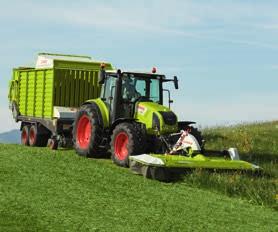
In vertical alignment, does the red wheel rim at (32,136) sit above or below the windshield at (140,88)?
below

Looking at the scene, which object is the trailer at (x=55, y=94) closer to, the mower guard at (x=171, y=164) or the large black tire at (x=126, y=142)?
the large black tire at (x=126, y=142)

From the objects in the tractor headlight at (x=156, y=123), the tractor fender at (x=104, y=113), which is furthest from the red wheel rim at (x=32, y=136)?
the tractor headlight at (x=156, y=123)

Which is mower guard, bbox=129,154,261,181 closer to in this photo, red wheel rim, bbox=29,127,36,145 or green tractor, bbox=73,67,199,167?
green tractor, bbox=73,67,199,167

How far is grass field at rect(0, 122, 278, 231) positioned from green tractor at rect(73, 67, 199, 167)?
2.02ft

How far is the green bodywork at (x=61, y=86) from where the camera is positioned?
57.7 ft

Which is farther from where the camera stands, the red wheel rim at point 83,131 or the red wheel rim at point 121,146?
the red wheel rim at point 83,131

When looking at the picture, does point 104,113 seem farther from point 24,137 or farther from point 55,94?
point 24,137

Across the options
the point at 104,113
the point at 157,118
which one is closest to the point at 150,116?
the point at 157,118

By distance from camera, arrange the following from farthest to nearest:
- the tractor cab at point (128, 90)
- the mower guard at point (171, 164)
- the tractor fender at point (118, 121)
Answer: the tractor cab at point (128, 90), the tractor fender at point (118, 121), the mower guard at point (171, 164)

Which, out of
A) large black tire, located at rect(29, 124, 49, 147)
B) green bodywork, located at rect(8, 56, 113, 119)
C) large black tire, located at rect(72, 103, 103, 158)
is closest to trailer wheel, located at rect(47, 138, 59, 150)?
green bodywork, located at rect(8, 56, 113, 119)

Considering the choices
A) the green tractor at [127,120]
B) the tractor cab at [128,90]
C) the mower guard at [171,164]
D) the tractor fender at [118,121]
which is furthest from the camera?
the tractor cab at [128,90]

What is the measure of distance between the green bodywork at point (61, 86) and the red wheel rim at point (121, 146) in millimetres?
4342

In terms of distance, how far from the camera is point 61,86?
58.0 feet

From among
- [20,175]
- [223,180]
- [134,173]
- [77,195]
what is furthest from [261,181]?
[20,175]
